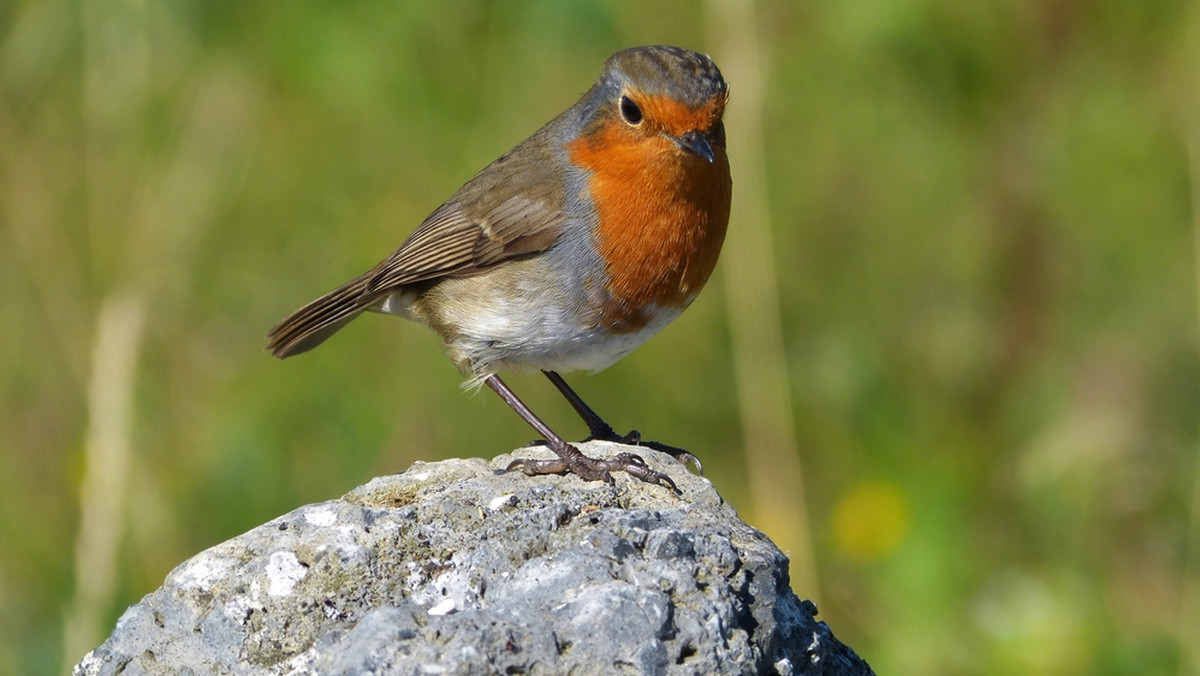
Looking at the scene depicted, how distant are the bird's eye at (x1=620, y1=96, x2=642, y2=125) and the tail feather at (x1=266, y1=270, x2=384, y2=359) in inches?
44.7

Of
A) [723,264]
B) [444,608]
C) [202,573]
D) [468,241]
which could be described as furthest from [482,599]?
[723,264]

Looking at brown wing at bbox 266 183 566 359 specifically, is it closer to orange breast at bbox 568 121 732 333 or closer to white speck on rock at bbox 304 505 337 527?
orange breast at bbox 568 121 732 333

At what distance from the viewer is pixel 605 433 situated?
15.6 ft

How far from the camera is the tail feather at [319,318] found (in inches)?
200

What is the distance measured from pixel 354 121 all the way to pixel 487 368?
9.59ft

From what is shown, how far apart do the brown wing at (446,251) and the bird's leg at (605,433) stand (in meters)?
0.58

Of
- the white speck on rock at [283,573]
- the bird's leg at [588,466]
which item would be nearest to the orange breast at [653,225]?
the bird's leg at [588,466]

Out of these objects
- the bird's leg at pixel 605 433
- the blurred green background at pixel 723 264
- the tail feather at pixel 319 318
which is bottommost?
the bird's leg at pixel 605 433

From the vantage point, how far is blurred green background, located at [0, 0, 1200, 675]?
5898 millimetres

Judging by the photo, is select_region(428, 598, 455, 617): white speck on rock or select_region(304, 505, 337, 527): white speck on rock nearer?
select_region(428, 598, 455, 617): white speck on rock

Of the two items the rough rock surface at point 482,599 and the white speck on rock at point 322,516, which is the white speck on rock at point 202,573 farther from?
the white speck on rock at point 322,516

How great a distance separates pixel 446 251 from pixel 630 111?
0.84m

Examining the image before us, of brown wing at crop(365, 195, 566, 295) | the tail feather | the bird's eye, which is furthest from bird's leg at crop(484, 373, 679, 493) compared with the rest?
the tail feather

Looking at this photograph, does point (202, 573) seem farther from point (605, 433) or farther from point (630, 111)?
→ point (630, 111)
